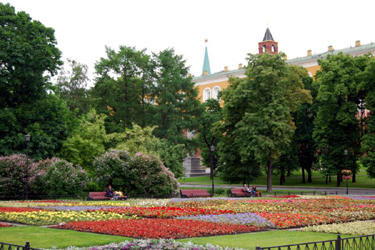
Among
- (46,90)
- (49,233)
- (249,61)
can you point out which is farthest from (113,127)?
(49,233)

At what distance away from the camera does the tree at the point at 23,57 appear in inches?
1220

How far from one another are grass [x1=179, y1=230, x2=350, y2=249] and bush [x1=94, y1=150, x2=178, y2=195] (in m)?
16.9

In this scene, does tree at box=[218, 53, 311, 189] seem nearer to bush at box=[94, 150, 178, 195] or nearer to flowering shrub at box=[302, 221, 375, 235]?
bush at box=[94, 150, 178, 195]

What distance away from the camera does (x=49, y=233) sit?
42.5 ft

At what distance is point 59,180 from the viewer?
2786 cm

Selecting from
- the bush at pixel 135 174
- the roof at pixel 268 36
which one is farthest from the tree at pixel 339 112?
the roof at pixel 268 36

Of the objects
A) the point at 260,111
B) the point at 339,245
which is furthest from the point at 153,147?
the point at 339,245

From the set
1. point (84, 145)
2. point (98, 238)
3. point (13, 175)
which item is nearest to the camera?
point (98, 238)

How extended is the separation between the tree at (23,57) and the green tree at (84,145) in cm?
477

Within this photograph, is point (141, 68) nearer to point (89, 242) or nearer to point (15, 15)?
point (15, 15)

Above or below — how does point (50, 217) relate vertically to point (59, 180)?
below

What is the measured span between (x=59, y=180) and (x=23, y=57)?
9.49 metres

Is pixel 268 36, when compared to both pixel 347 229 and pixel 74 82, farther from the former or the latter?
pixel 347 229

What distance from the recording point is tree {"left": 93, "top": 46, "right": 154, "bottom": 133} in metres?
53.1
